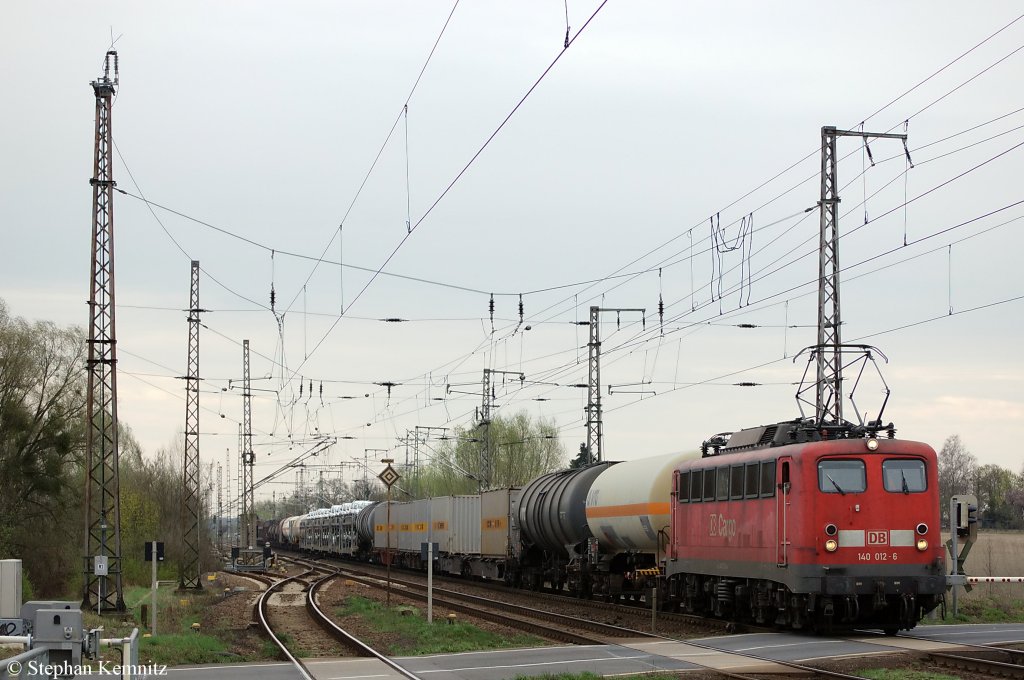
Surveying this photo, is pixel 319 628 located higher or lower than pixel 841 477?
lower

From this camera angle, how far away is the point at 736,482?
931 inches

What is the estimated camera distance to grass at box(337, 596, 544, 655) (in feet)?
70.2

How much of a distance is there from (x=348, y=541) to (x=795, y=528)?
61.1 metres

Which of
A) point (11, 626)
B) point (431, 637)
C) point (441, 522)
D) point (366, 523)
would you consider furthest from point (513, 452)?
point (11, 626)

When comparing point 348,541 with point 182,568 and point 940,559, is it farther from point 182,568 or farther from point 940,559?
point 940,559

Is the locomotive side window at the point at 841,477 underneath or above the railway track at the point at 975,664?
Answer: above

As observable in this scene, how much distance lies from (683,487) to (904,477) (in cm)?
598

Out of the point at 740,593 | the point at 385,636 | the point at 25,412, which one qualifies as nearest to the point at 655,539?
→ the point at 740,593

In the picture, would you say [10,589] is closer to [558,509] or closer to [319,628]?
[319,628]

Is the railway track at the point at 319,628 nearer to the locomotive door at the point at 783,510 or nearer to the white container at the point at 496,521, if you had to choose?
the white container at the point at 496,521

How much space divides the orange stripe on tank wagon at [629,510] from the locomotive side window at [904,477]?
7820 mm

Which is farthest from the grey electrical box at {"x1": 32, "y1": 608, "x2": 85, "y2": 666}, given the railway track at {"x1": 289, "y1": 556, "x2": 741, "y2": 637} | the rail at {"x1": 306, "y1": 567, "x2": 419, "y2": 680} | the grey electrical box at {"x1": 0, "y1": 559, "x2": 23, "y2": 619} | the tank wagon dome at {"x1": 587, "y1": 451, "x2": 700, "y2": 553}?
the tank wagon dome at {"x1": 587, "y1": 451, "x2": 700, "y2": 553}

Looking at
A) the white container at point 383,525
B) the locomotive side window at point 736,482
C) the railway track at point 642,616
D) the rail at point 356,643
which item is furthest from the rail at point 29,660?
the white container at point 383,525

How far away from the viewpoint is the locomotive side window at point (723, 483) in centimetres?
2408
